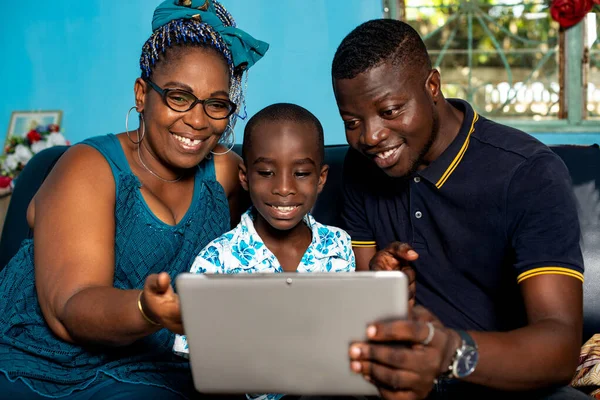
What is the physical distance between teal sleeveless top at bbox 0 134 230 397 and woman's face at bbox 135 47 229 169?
0.15 metres

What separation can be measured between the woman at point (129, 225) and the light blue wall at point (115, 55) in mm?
2583

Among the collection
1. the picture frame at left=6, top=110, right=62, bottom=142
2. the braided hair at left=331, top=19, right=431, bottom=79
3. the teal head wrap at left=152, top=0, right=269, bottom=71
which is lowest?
the picture frame at left=6, top=110, right=62, bottom=142

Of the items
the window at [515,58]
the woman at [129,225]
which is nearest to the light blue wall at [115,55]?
the window at [515,58]

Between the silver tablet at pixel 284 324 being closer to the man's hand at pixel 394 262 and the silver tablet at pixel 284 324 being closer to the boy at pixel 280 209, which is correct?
the man's hand at pixel 394 262

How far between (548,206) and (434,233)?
1.36ft

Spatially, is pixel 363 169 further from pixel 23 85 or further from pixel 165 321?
pixel 23 85

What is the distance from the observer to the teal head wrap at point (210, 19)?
8.05ft

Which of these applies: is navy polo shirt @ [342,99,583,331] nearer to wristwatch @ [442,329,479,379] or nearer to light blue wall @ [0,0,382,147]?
wristwatch @ [442,329,479,379]

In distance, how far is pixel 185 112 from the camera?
7.69ft

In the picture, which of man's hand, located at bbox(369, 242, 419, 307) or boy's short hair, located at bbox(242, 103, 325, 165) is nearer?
man's hand, located at bbox(369, 242, 419, 307)

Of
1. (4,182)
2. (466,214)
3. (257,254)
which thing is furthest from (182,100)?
(4,182)

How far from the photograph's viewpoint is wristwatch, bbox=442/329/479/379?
157cm

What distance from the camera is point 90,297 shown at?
6.35 ft

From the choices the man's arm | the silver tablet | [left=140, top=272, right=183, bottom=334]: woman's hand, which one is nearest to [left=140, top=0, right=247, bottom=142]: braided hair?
[left=140, top=272, right=183, bottom=334]: woman's hand
